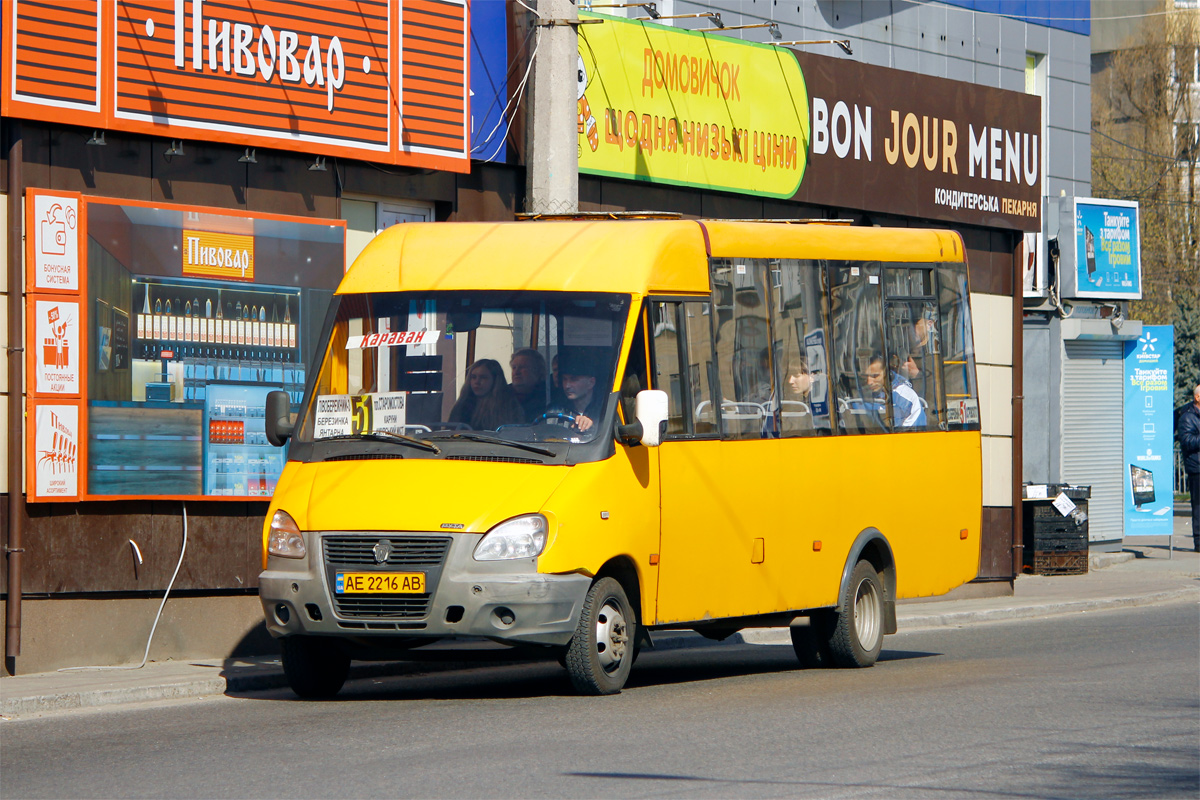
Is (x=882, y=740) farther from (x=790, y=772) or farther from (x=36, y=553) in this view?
(x=36, y=553)

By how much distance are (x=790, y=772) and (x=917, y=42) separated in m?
21.8

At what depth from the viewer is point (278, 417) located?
37.9ft

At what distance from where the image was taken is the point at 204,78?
45.0 feet

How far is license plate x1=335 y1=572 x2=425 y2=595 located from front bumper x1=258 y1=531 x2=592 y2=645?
4 centimetres

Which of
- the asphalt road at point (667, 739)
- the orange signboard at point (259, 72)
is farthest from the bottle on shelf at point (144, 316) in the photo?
the asphalt road at point (667, 739)

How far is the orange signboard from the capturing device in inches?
504

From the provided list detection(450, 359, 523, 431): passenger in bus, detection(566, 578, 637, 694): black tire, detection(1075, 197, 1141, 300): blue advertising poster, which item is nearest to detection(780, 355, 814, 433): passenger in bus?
detection(566, 578, 637, 694): black tire

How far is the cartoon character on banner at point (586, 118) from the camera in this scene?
16594 mm

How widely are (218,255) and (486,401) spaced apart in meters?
3.80

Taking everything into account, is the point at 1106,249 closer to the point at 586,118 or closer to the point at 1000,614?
the point at 1000,614

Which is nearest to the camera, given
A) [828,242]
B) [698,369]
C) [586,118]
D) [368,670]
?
[698,369]

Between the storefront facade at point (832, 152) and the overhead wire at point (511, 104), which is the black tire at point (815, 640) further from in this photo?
the storefront facade at point (832, 152)

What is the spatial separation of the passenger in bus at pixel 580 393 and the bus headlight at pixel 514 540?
0.78m

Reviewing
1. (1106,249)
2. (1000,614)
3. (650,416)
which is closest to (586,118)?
(650,416)
